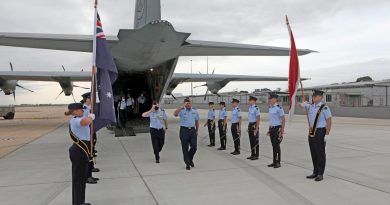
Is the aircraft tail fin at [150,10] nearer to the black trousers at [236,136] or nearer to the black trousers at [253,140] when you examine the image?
the black trousers at [236,136]

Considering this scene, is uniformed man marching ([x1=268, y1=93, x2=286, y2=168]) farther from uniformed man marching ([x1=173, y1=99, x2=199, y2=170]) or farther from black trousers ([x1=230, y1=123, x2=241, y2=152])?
black trousers ([x1=230, y1=123, x2=241, y2=152])

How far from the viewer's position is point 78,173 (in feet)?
14.7

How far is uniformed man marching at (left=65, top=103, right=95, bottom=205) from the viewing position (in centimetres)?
449

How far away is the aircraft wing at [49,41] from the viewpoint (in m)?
8.88

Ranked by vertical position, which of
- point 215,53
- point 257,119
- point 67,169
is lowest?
point 67,169

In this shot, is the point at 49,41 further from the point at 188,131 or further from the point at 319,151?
the point at 319,151

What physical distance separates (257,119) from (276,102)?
675 millimetres

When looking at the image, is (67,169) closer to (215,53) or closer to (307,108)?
(307,108)

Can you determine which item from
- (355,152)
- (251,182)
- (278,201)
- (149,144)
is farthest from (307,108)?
(149,144)

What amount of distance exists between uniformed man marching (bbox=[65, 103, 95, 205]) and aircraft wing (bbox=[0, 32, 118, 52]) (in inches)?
203

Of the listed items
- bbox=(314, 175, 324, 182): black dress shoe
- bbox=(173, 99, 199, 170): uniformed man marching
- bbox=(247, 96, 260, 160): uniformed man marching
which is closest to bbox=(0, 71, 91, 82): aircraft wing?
bbox=(173, 99, 199, 170): uniformed man marching

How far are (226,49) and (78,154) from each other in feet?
22.6

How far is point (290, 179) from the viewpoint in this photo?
6.16 metres

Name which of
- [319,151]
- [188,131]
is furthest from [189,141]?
[319,151]
